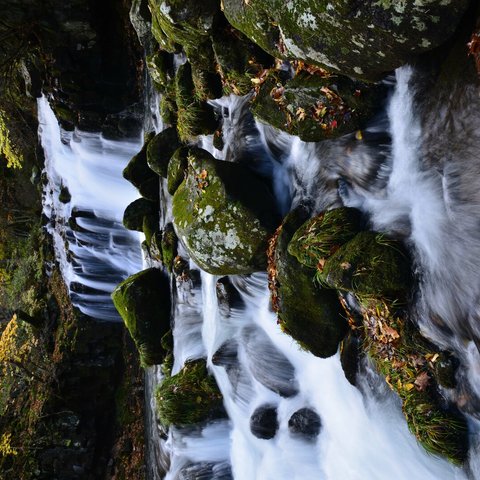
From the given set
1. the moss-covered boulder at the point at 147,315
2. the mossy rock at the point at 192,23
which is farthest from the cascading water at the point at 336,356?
the moss-covered boulder at the point at 147,315

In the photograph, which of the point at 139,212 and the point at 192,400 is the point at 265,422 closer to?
the point at 192,400

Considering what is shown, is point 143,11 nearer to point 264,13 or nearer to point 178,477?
point 264,13

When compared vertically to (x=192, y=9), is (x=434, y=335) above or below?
below

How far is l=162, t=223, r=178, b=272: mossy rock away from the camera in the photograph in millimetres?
8438

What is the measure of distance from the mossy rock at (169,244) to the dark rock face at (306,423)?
3.84 meters

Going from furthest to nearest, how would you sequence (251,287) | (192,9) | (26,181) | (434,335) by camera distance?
(26,181) → (251,287) → (192,9) → (434,335)

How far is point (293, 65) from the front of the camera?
4785mm

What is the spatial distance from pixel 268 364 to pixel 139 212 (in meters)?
5.09

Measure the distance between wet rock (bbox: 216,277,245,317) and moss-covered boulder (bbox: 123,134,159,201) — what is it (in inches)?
132

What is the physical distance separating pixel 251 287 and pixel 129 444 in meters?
6.91

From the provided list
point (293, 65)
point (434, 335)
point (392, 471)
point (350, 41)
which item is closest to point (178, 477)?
point (392, 471)

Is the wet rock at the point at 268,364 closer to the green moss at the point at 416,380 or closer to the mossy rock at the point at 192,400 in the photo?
the mossy rock at the point at 192,400

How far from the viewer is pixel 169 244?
8.48 m

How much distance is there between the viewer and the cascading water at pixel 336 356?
3787 millimetres
